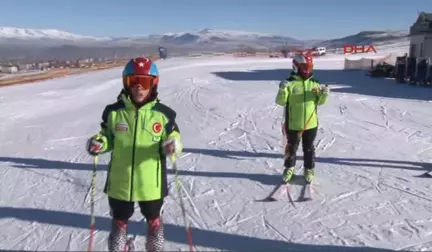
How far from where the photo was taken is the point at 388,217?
16.7ft

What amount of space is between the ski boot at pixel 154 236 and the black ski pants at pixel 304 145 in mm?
2823

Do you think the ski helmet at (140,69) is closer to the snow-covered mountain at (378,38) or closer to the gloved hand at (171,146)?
the gloved hand at (171,146)

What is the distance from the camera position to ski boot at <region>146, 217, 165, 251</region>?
3562mm

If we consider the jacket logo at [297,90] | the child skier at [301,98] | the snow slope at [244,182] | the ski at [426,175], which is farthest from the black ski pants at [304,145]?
the ski at [426,175]

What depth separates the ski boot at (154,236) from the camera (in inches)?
140

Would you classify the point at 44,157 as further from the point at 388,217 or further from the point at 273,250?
the point at 388,217

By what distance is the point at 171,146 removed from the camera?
3.21m

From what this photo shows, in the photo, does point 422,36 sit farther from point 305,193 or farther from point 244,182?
point 305,193

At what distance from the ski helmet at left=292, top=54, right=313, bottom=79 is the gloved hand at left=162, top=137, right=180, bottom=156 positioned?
2.89 m

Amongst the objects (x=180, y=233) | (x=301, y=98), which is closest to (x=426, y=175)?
(x=301, y=98)

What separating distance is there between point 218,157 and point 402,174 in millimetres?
2949

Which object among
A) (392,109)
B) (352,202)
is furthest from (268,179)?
(392,109)

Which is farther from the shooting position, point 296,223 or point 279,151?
point 279,151

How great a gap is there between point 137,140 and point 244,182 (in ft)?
11.0
